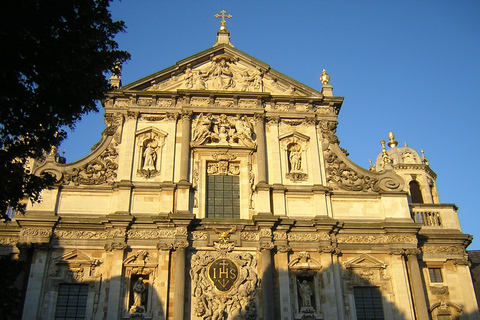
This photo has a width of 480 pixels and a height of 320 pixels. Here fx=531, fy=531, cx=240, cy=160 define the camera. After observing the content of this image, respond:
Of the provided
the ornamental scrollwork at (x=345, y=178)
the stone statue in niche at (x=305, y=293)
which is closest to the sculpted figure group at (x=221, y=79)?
the ornamental scrollwork at (x=345, y=178)

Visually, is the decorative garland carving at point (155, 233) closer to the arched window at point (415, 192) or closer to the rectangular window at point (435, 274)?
the rectangular window at point (435, 274)

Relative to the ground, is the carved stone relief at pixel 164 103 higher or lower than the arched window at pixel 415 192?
higher

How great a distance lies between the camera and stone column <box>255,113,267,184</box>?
18.8m

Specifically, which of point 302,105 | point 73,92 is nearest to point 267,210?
point 302,105

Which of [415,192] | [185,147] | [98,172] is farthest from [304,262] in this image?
[415,192]

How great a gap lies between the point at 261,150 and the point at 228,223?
3209 mm

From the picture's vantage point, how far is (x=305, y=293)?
17.0 metres

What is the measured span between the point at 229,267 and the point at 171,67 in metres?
8.42

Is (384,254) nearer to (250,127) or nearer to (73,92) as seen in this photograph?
(250,127)

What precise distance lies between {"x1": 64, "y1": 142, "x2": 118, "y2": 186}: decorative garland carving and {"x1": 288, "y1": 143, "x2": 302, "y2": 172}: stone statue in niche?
→ 6.36 meters

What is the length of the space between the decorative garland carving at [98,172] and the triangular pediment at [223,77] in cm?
305

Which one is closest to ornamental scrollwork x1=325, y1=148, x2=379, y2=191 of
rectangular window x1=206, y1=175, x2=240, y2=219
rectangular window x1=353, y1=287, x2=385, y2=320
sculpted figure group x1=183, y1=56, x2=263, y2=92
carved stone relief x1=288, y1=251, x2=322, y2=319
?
carved stone relief x1=288, y1=251, x2=322, y2=319

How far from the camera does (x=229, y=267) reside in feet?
56.2

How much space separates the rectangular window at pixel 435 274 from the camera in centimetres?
1830
